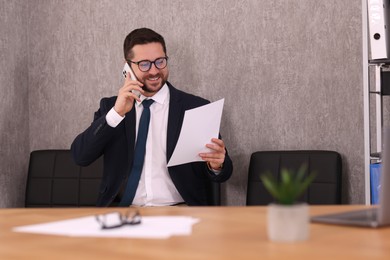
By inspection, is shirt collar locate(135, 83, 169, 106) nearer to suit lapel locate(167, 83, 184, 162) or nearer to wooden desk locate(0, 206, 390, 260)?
suit lapel locate(167, 83, 184, 162)

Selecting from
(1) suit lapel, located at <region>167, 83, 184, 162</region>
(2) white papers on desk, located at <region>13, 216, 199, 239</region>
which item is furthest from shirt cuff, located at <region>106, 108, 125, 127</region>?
(2) white papers on desk, located at <region>13, 216, 199, 239</region>

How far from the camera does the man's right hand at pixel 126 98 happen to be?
9.41 feet

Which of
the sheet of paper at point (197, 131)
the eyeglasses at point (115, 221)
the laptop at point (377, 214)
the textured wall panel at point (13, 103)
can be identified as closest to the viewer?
the laptop at point (377, 214)

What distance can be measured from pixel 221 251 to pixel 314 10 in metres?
2.19

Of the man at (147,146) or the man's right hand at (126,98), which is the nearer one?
the man's right hand at (126,98)

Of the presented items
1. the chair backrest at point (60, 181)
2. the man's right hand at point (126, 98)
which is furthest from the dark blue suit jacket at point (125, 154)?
the chair backrest at point (60, 181)

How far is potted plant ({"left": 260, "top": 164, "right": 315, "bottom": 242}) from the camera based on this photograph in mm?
1225

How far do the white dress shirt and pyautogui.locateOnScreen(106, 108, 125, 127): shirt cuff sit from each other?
0.62 ft

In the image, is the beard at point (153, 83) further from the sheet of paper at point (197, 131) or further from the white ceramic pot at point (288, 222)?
the white ceramic pot at point (288, 222)

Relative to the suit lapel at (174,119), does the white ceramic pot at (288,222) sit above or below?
below

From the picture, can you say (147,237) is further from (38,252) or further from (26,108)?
(26,108)

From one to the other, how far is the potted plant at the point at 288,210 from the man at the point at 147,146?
1.66 meters

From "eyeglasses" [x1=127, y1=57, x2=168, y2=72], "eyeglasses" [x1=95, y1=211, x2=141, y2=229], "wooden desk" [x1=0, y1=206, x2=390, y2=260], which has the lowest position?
"wooden desk" [x1=0, y1=206, x2=390, y2=260]

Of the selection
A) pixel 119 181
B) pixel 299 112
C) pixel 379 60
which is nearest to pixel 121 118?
pixel 119 181
